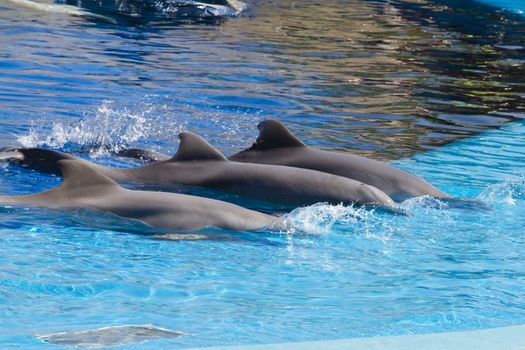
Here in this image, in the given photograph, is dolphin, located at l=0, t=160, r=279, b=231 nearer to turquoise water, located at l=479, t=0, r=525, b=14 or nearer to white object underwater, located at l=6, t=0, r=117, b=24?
white object underwater, located at l=6, t=0, r=117, b=24

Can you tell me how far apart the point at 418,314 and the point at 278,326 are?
2.20ft

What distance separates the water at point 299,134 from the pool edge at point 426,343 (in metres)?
0.36

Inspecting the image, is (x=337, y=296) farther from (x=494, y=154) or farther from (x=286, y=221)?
(x=494, y=154)

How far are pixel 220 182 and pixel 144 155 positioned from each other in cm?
130

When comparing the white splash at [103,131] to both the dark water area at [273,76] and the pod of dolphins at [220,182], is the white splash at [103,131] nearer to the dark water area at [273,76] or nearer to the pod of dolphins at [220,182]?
the dark water area at [273,76]

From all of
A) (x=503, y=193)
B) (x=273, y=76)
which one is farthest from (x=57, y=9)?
(x=503, y=193)

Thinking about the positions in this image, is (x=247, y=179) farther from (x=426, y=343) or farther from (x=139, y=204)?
(x=426, y=343)

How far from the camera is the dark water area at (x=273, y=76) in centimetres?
992

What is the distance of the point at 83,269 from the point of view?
16.8 feet

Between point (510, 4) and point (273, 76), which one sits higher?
point (510, 4)

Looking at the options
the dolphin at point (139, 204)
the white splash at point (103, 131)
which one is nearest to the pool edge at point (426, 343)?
the dolphin at point (139, 204)

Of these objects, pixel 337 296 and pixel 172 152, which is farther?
pixel 172 152

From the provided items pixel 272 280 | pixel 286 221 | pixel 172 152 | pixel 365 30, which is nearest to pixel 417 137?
pixel 172 152

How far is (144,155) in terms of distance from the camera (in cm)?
799
